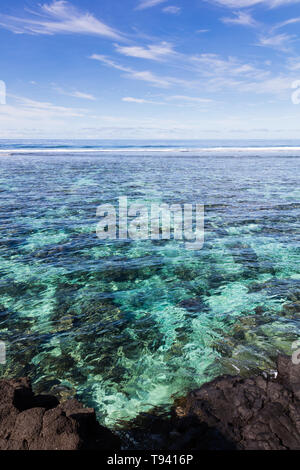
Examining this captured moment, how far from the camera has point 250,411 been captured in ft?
16.8

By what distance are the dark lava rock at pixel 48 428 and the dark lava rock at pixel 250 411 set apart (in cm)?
141

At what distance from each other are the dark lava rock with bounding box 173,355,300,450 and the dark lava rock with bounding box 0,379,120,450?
4.62ft

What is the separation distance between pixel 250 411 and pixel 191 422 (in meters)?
1.07

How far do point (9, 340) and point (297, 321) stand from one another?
27.8ft

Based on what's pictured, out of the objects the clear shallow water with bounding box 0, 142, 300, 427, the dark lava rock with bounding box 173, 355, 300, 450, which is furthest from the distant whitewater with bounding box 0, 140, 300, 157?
the dark lava rock with bounding box 173, 355, 300, 450

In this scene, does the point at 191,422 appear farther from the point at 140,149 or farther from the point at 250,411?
the point at 140,149

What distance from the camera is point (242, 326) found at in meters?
8.73

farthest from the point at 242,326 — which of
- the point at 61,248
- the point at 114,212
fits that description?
the point at 114,212

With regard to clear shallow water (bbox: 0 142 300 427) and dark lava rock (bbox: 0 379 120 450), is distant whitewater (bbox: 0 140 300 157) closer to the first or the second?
clear shallow water (bbox: 0 142 300 427)

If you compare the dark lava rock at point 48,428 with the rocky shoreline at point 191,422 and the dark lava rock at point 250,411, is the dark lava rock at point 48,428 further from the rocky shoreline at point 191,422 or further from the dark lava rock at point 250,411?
the dark lava rock at point 250,411

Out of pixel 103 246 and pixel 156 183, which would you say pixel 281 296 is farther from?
pixel 156 183

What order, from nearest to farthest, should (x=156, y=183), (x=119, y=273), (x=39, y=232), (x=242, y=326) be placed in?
(x=242, y=326), (x=119, y=273), (x=39, y=232), (x=156, y=183)

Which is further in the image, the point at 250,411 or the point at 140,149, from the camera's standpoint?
the point at 140,149

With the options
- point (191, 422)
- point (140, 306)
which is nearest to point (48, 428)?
point (191, 422)
